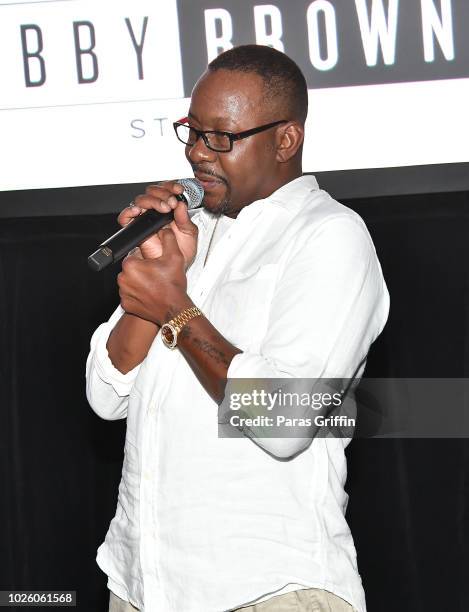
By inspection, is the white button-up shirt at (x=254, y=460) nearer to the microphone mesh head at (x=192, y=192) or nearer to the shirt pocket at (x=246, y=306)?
the shirt pocket at (x=246, y=306)

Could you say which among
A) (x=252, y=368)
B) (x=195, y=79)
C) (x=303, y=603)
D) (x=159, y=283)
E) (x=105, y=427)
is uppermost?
(x=195, y=79)

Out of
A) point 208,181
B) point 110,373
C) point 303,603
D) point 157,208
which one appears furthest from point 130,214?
point 303,603

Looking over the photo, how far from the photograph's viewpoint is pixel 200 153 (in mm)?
1521

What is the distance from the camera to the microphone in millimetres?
1325

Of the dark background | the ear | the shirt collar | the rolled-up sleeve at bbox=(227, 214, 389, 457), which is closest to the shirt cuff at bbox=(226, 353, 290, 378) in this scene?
the rolled-up sleeve at bbox=(227, 214, 389, 457)

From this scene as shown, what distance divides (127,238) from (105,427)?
1577 millimetres

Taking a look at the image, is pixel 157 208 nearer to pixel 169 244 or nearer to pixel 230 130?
pixel 169 244

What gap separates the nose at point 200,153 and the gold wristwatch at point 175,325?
271mm

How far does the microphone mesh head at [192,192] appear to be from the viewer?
1.47 m

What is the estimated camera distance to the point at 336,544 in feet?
4.53

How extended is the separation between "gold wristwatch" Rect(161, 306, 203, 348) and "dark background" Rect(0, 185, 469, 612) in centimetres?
129

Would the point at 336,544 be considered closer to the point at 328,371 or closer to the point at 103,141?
the point at 328,371

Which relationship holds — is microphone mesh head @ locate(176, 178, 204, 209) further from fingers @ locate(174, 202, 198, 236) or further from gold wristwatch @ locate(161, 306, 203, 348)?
gold wristwatch @ locate(161, 306, 203, 348)

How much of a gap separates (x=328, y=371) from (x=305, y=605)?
0.32 m
